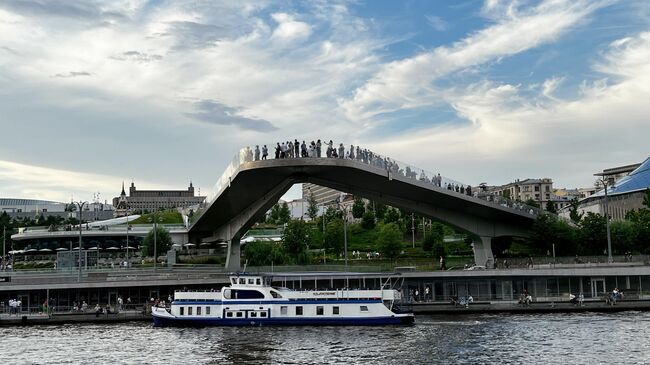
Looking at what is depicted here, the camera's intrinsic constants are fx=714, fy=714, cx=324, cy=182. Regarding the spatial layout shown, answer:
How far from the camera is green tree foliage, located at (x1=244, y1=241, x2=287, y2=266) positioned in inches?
3009

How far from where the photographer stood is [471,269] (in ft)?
193

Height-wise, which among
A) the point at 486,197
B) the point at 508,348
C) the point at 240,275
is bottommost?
the point at 508,348

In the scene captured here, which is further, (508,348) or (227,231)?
(227,231)

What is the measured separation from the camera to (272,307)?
160 feet

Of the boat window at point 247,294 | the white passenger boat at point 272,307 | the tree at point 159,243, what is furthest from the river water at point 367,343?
the tree at point 159,243

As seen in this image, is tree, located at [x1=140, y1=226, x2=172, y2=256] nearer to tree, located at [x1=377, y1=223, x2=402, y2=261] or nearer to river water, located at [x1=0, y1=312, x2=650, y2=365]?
tree, located at [x1=377, y1=223, x2=402, y2=261]

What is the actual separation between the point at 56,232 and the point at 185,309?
181 ft

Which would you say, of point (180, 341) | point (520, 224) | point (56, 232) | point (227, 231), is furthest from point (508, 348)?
point (56, 232)

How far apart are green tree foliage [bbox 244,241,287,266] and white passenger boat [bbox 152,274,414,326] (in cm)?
2609

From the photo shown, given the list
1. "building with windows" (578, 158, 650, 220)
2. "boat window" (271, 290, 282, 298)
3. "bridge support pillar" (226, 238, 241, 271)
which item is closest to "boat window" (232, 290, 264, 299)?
"boat window" (271, 290, 282, 298)

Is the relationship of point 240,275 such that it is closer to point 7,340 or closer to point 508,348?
point 7,340

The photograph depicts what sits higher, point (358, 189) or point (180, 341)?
point (358, 189)

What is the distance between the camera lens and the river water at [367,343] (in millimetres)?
32844

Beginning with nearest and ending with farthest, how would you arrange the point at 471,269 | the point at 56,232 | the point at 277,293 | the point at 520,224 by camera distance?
the point at 277,293 → the point at 471,269 → the point at 520,224 → the point at 56,232
